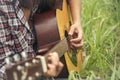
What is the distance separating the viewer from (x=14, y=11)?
1.87m

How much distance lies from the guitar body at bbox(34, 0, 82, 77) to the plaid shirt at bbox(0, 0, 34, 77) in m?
0.10

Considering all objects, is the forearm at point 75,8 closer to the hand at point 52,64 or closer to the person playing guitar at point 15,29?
the person playing guitar at point 15,29

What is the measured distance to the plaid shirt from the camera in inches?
72.3

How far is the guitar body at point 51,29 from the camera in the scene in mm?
2062

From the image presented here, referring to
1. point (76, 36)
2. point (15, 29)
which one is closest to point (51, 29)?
point (76, 36)

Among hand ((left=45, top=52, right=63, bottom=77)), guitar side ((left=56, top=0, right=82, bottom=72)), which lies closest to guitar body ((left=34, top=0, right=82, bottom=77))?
guitar side ((left=56, top=0, right=82, bottom=72))

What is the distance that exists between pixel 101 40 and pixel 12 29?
2.68 feet

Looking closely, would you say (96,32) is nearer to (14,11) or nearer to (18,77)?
(14,11)

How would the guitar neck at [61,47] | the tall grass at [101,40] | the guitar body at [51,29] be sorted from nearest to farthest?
the guitar neck at [61,47]
the guitar body at [51,29]
the tall grass at [101,40]

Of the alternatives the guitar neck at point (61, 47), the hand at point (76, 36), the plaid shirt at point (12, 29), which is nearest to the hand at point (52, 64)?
the guitar neck at point (61, 47)

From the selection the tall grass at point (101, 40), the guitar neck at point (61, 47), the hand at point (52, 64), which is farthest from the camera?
the tall grass at point (101, 40)

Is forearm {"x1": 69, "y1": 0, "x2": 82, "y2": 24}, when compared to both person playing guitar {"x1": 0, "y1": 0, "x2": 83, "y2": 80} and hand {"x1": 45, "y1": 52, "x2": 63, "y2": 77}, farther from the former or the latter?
hand {"x1": 45, "y1": 52, "x2": 63, "y2": 77}

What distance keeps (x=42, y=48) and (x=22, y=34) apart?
16cm

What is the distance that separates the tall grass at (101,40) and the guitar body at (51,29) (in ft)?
0.32
